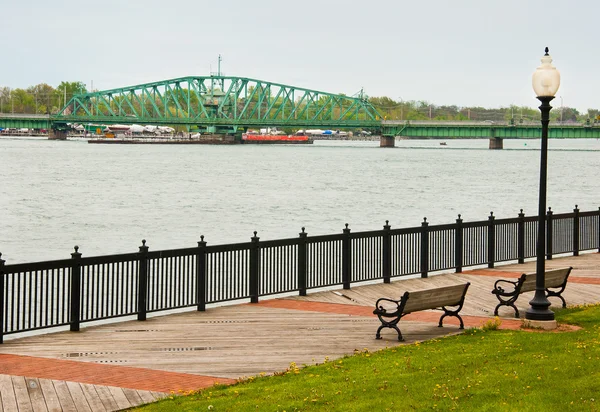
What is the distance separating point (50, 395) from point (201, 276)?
22.5ft

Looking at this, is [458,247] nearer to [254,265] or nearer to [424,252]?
[424,252]

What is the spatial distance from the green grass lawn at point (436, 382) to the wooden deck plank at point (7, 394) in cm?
163

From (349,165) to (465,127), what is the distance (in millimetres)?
31032

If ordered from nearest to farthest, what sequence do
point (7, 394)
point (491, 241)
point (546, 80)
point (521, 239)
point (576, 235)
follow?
point (7, 394), point (546, 80), point (491, 241), point (521, 239), point (576, 235)

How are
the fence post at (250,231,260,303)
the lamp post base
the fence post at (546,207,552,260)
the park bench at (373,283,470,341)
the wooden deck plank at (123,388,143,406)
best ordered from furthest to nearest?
the fence post at (546,207,552,260) → the fence post at (250,231,260,303) → the lamp post base → the park bench at (373,283,470,341) → the wooden deck plank at (123,388,143,406)

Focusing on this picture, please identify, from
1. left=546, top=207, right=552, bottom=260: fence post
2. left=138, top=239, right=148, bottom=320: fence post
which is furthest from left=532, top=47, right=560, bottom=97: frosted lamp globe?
left=546, top=207, right=552, bottom=260: fence post

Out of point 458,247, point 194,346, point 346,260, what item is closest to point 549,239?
point 458,247

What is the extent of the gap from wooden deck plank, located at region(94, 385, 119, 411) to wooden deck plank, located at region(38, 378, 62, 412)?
1.73ft

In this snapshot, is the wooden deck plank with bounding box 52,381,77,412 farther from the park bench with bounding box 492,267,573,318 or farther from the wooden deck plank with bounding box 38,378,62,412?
the park bench with bounding box 492,267,573,318

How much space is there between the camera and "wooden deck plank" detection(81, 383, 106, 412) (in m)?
11.2

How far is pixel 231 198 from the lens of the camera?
277 feet

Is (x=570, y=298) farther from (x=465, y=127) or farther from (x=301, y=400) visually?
(x=465, y=127)

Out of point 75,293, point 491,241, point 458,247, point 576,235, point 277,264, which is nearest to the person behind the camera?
point 75,293

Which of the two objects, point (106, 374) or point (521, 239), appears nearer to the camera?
point (106, 374)
